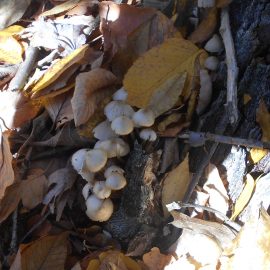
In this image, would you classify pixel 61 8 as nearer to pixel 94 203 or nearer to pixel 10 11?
pixel 10 11

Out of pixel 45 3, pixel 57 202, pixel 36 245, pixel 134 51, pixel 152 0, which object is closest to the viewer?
pixel 36 245

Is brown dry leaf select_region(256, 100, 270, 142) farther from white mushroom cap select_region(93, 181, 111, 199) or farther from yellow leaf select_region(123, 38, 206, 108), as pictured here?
white mushroom cap select_region(93, 181, 111, 199)

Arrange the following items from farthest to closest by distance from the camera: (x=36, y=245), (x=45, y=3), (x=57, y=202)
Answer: (x=45, y=3)
(x=57, y=202)
(x=36, y=245)

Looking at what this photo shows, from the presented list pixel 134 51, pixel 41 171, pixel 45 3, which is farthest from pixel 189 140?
pixel 45 3

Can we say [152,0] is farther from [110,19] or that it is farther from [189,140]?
[189,140]

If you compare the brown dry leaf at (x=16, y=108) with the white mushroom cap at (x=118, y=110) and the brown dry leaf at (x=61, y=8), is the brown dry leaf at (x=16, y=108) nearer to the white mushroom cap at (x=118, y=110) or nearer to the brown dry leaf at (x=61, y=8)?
the white mushroom cap at (x=118, y=110)

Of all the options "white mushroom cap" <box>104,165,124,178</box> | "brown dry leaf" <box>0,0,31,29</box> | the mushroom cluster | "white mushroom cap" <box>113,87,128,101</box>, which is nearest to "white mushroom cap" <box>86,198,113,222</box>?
the mushroom cluster

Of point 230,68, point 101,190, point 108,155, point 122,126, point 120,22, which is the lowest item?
point 101,190

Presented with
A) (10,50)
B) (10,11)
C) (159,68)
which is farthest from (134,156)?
(10,11)
